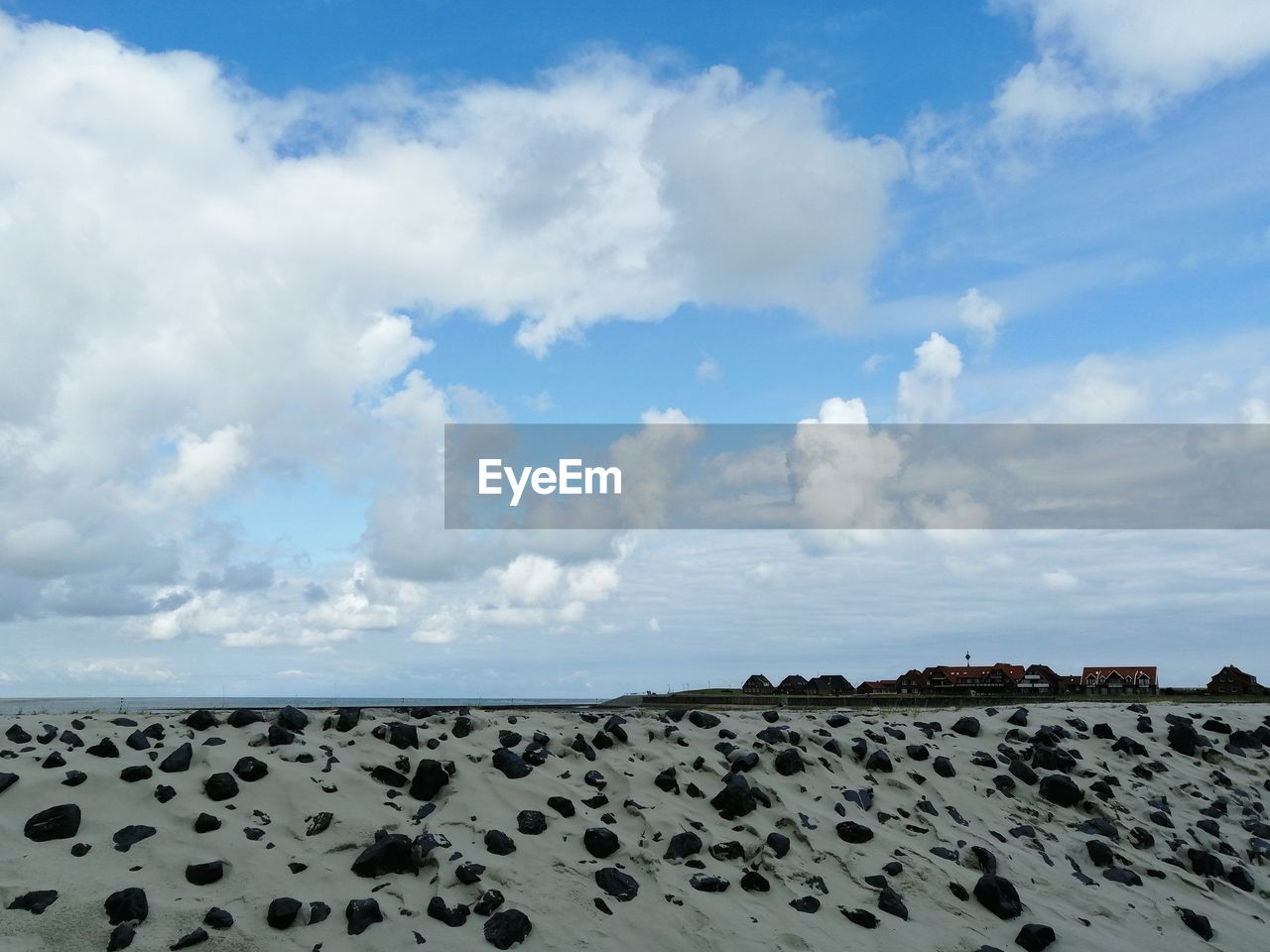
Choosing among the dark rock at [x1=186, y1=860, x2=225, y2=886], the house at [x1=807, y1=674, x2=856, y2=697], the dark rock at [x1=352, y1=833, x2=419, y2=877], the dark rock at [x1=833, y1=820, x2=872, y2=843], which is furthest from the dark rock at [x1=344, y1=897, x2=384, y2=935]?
the house at [x1=807, y1=674, x2=856, y2=697]

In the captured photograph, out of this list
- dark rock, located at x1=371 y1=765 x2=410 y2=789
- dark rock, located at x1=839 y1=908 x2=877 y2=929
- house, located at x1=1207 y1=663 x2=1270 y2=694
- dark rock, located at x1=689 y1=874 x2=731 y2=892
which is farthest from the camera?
house, located at x1=1207 y1=663 x2=1270 y2=694

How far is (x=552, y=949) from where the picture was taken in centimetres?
830

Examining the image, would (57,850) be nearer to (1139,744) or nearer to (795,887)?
(795,887)

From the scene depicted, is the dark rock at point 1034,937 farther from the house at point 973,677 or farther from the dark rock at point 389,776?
the house at point 973,677

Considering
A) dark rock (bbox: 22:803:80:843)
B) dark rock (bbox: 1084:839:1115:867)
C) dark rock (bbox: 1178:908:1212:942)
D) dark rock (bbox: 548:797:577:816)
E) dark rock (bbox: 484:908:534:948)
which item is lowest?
dark rock (bbox: 1178:908:1212:942)

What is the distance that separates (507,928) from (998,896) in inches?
221

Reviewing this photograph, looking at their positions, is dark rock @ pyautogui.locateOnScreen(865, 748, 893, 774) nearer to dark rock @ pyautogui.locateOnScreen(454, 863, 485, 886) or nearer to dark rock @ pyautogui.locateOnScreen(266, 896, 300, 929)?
dark rock @ pyautogui.locateOnScreen(454, 863, 485, 886)

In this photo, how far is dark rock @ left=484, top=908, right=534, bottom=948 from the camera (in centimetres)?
824

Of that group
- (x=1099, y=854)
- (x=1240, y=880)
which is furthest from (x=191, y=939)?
(x=1240, y=880)

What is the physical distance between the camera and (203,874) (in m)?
8.54

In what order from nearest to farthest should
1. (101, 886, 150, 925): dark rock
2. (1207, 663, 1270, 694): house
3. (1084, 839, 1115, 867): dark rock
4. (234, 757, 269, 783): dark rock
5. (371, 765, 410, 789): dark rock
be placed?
(101, 886, 150, 925): dark rock → (234, 757, 269, 783): dark rock → (371, 765, 410, 789): dark rock → (1084, 839, 1115, 867): dark rock → (1207, 663, 1270, 694): house

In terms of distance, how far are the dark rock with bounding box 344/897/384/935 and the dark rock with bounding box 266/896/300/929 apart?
0.46m

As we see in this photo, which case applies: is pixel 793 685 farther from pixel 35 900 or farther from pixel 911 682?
pixel 35 900

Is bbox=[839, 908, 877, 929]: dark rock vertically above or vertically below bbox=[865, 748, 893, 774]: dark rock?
below
